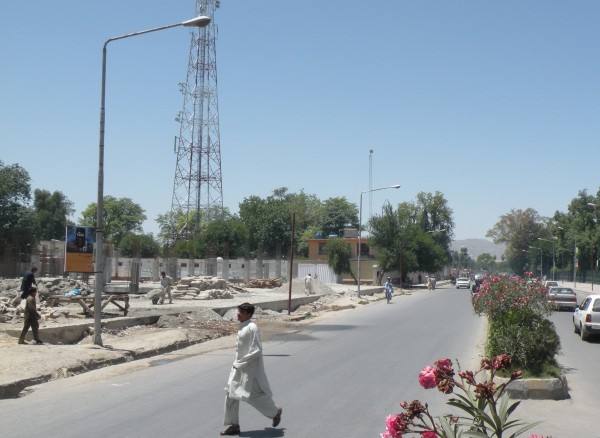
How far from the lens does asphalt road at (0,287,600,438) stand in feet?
29.2

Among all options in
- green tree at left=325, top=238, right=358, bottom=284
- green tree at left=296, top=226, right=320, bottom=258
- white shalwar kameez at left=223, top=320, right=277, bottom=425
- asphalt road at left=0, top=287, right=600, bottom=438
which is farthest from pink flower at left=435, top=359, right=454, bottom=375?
green tree at left=296, top=226, right=320, bottom=258

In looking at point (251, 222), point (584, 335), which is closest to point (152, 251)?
point (251, 222)

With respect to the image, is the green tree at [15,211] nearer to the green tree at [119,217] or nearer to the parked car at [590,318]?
the parked car at [590,318]

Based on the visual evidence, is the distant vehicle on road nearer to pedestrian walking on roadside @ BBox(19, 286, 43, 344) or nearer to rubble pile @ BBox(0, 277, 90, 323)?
pedestrian walking on roadside @ BBox(19, 286, 43, 344)

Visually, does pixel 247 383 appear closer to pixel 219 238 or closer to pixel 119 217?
pixel 219 238

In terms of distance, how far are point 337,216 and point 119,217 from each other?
1595 inches

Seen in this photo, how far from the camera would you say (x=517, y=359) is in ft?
39.2

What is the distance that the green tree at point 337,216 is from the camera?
136875 mm

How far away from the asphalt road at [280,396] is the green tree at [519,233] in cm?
14543

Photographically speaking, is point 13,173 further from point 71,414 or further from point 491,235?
point 491,235

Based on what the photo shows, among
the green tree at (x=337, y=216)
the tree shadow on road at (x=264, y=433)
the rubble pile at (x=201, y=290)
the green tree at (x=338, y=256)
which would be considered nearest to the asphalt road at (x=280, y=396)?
the tree shadow on road at (x=264, y=433)

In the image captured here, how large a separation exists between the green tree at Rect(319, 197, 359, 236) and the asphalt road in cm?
11626

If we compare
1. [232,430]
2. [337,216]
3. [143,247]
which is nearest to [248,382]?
[232,430]

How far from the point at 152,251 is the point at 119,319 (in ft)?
225
